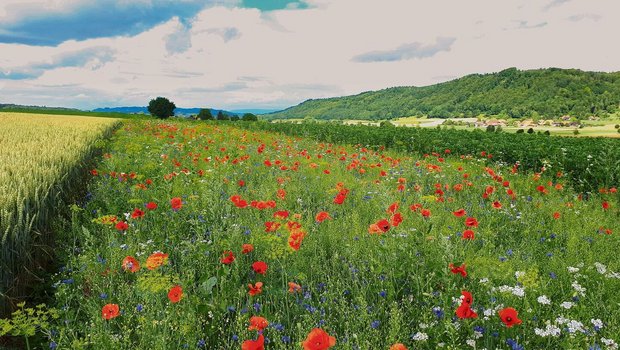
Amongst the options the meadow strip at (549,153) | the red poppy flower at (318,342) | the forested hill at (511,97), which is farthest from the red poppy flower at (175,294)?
the forested hill at (511,97)

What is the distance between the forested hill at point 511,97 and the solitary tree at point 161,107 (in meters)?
74.8

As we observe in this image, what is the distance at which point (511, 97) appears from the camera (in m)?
112

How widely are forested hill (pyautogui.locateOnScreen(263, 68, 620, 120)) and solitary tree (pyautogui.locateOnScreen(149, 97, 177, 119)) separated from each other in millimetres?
74828

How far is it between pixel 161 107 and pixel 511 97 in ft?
322

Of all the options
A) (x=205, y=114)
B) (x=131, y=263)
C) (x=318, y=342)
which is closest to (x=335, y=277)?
(x=131, y=263)

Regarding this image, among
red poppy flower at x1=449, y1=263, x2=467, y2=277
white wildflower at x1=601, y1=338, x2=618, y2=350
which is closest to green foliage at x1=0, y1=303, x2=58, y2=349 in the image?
red poppy flower at x1=449, y1=263, x2=467, y2=277

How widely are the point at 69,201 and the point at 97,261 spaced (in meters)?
2.99

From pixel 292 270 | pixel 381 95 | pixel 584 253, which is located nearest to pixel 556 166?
pixel 584 253

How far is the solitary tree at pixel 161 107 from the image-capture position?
9222 centimetres

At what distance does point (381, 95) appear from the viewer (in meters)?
168

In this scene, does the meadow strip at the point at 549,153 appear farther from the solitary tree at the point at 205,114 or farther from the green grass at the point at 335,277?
the solitary tree at the point at 205,114

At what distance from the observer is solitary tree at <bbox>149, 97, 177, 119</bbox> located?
9222 cm

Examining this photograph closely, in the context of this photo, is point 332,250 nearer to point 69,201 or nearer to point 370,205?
point 370,205

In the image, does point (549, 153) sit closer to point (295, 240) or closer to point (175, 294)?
point (295, 240)
